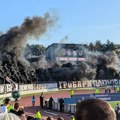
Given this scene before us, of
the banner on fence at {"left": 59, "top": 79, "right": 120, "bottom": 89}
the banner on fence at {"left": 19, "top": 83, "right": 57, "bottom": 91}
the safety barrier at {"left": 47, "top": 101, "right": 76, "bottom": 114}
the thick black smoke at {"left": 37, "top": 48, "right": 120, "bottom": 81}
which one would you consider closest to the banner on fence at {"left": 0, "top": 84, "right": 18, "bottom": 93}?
the banner on fence at {"left": 19, "top": 83, "right": 57, "bottom": 91}

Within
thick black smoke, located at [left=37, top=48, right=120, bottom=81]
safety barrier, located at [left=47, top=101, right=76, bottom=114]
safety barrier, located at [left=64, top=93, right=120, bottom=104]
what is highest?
thick black smoke, located at [left=37, top=48, right=120, bottom=81]

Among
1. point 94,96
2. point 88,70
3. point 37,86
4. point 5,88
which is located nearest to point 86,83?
point 88,70

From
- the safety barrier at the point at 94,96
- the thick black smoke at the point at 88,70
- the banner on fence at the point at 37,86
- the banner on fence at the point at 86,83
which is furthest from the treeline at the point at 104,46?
the safety barrier at the point at 94,96

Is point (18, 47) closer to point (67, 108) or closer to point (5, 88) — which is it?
point (5, 88)

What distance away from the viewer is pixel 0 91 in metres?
49.6

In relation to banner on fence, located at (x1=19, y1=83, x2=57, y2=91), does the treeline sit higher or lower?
higher

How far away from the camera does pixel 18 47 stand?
67250mm

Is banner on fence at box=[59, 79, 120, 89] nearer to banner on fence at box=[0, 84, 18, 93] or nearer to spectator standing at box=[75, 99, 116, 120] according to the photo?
banner on fence at box=[0, 84, 18, 93]

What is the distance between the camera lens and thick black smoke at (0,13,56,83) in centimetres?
6116

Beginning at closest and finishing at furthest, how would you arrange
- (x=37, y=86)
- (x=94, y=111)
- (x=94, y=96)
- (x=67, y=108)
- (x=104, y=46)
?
(x=94, y=111)
(x=67, y=108)
(x=94, y=96)
(x=37, y=86)
(x=104, y=46)

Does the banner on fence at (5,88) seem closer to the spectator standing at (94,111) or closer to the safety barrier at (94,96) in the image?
the safety barrier at (94,96)

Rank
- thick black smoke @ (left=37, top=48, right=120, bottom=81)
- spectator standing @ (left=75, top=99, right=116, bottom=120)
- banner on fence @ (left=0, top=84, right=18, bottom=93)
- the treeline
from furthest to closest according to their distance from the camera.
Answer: the treeline, thick black smoke @ (left=37, top=48, right=120, bottom=81), banner on fence @ (left=0, top=84, right=18, bottom=93), spectator standing @ (left=75, top=99, right=116, bottom=120)

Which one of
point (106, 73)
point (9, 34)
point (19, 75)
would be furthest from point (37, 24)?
point (106, 73)

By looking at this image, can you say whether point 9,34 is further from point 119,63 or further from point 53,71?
point 119,63
